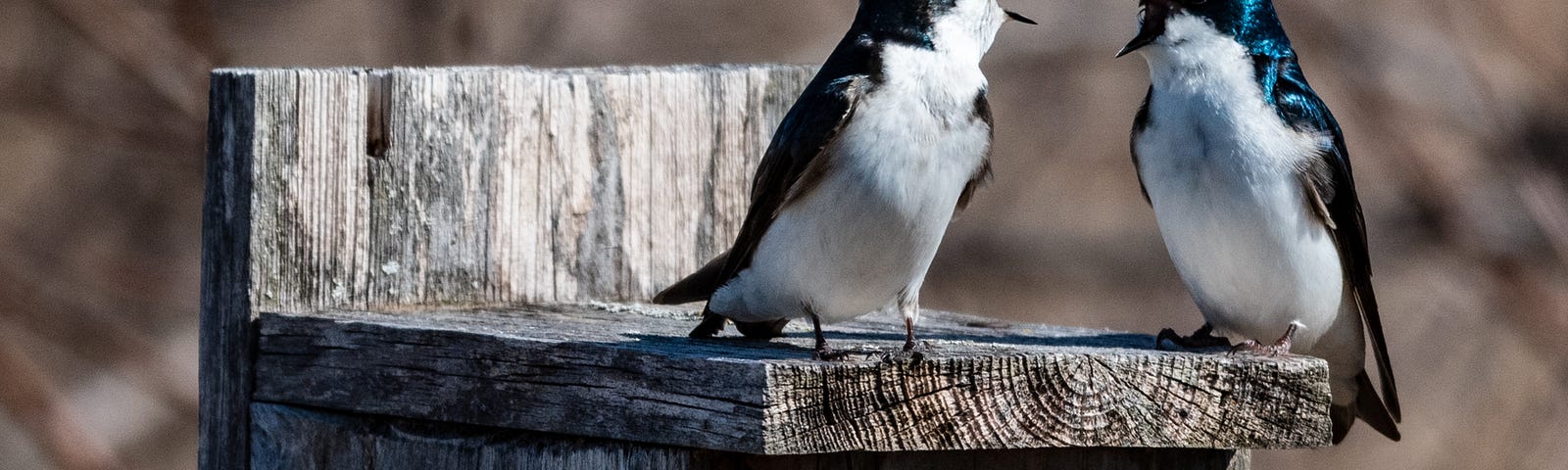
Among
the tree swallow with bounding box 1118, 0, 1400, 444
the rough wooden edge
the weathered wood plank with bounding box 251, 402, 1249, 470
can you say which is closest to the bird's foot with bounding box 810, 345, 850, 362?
the weathered wood plank with bounding box 251, 402, 1249, 470

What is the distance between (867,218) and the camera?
284 centimetres

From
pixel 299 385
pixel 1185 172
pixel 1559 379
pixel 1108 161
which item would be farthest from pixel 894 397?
pixel 1108 161

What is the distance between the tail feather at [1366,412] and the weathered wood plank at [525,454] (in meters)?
0.51

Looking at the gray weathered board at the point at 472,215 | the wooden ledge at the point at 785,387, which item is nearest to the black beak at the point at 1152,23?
the wooden ledge at the point at 785,387

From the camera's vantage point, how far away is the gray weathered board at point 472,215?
2.78 m

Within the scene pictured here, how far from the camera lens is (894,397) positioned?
2422mm

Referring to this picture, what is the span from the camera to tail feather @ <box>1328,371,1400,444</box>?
10.9 ft

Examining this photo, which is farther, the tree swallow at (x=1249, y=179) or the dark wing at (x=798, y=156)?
the tree swallow at (x=1249, y=179)

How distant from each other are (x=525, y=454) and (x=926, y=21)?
36.7 inches

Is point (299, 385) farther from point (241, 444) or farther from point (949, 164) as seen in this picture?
point (949, 164)

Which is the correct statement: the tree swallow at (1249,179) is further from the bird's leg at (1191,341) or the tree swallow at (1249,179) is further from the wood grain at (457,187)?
the wood grain at (457,187)

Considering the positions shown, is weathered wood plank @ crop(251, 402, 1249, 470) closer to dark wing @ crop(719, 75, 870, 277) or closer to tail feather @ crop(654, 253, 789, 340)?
tail feather @ crop(654, 253, 789, 340)

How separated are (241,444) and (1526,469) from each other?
4088 mm

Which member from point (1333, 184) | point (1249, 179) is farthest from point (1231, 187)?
point (1333, 184)
